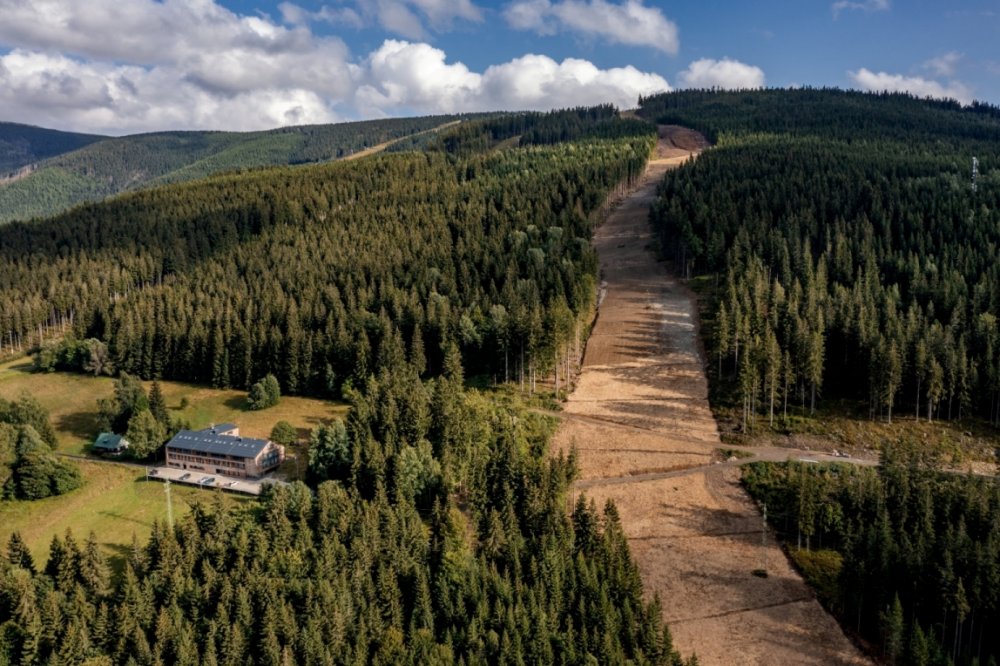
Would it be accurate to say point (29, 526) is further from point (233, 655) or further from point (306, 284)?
point (306, 284)

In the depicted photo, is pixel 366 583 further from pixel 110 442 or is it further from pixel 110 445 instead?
pixel 110 442

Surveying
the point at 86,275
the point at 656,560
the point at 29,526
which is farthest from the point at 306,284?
the point at 656,560

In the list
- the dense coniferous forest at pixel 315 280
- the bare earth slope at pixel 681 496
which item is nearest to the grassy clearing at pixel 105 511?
the dense coniferous forest at pixel 315 280

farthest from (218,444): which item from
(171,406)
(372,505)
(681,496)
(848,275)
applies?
(848,275)

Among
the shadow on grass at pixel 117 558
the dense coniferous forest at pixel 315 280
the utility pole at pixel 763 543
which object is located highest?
the dense coniferous forest at pixel 315 280

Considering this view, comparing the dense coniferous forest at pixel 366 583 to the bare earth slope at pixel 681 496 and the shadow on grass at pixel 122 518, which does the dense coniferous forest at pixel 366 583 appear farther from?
the bare earth slope at pixel 681 496

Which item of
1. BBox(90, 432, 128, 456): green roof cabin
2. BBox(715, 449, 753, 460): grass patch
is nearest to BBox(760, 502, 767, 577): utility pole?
BBox(715, 449, 753, 460): grass patch
